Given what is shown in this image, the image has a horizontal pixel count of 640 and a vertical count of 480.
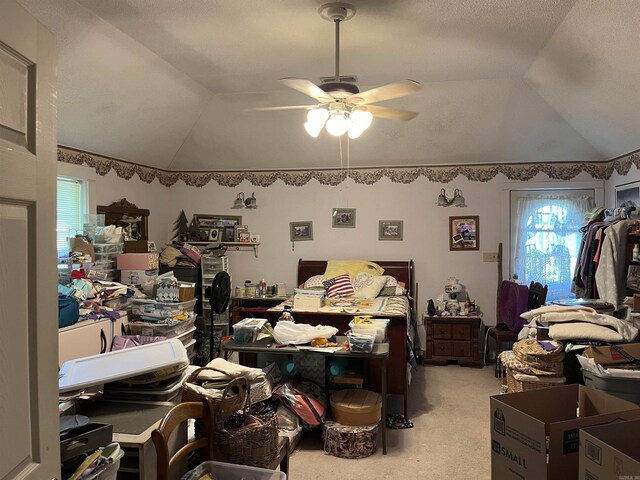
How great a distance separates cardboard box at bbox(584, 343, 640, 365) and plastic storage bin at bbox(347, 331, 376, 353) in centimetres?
143

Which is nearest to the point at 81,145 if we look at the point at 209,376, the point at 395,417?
the point at 209,376

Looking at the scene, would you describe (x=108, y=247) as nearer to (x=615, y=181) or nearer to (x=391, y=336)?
(x=391, y=336)

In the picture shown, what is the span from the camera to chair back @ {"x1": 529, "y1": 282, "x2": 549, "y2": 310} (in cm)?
517

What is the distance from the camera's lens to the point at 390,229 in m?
6.35

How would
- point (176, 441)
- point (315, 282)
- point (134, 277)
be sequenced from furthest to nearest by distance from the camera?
point (315, 282)
point (134, 277)
point (176, 441)

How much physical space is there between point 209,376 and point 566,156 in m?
5.31

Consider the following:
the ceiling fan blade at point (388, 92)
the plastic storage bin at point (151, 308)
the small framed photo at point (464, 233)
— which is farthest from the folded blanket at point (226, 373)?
the small framed photo at point (464, 233)

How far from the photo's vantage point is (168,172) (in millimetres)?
6734

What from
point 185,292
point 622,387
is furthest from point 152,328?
point 622,387

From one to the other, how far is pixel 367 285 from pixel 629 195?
2963mm

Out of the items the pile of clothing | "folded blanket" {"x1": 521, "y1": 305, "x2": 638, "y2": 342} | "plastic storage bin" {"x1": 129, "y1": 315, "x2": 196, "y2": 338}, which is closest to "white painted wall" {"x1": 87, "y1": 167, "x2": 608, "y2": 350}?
"plastic storage bin" {"x1": 129, "y1": 315, "x2": 196, "y2": 338}

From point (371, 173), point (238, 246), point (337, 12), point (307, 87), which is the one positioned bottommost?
point (238, 246)

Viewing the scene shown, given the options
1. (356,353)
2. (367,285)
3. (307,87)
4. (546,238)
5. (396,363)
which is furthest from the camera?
(546,238)

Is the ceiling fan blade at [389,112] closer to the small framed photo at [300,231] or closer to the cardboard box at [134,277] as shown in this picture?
the cardboard box at [134,277]
